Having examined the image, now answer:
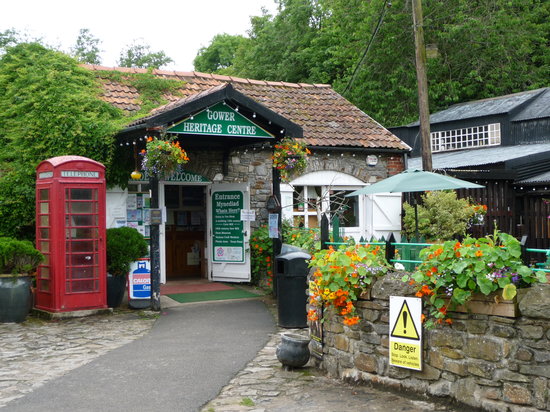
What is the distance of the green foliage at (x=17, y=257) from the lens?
1032 cm

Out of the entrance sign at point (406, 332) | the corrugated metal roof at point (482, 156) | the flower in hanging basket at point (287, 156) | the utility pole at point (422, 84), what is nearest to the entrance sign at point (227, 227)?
the flower in hanging basket at point (287, 156)

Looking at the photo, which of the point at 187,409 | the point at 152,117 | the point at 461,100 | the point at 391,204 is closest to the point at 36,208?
the point at 152,117

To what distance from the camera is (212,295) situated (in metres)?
12.9

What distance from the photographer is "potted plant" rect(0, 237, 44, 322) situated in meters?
10.3

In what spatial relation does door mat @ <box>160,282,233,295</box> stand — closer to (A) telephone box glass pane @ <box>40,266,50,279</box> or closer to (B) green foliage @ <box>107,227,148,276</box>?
(B) green foliage @ <box>107,227,148,276</box>

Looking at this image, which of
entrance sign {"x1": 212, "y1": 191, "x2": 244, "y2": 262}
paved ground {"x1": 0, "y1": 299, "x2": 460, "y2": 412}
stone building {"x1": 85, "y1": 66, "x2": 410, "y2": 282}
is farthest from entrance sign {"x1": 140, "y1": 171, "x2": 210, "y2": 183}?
paved ground {"x1": 0, "y1": 299, "x2": 460, "y2": 412}

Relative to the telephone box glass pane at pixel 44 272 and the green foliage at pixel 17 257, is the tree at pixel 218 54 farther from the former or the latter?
the green foliage at pixel 17 257

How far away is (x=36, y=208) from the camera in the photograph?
11.1m

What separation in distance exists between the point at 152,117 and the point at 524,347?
7.23 metres

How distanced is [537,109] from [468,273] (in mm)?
18756

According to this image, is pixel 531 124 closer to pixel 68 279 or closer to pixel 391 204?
pixel 391 204

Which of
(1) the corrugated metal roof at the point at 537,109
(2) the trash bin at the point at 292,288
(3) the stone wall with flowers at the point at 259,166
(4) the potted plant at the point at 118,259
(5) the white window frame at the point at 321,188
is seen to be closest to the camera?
(2) the trash bin at the point at 292,288

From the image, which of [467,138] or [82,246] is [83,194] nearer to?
[82,246]

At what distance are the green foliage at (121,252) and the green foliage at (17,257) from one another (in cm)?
125
